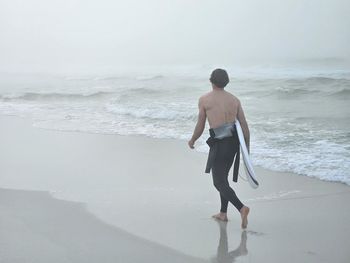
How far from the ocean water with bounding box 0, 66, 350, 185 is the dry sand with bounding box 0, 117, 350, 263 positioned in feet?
2.85

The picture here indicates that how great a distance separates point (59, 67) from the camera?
1737 inches

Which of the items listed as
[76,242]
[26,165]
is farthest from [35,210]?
[26,165]

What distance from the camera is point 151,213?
4969mm

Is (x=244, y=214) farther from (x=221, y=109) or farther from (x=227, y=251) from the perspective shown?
(x=221, y=109)

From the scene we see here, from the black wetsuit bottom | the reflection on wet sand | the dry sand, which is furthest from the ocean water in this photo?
the reflection on wet sand

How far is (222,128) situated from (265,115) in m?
8.91

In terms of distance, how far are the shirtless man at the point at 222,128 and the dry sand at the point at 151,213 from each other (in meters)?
0.36

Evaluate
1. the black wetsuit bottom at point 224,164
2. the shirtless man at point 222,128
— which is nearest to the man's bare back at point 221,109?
the shirtless man at point 222,128

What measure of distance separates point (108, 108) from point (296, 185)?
1009cm

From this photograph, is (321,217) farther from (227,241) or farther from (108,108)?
(108,108)

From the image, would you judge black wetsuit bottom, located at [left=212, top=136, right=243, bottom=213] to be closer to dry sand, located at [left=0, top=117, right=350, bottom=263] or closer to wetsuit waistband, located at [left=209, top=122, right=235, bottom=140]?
wetsuit waistband, located at [left=209, top=122, right=235, bottom=140]

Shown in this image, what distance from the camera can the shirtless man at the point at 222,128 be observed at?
452cm

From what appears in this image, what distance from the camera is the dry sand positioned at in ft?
13.0

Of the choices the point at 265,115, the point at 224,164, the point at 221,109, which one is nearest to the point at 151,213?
the point at 224,164
